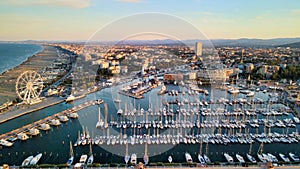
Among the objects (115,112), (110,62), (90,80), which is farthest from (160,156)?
(110,62)

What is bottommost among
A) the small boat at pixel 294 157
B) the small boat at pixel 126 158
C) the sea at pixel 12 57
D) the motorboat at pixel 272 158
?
the small boat at pixel 294 157

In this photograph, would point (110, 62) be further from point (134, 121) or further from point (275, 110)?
point (275, 110)

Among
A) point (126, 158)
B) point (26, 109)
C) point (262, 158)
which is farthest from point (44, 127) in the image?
point (262, 158)

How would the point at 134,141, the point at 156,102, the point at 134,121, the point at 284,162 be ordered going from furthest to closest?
the point at 156,102, the point at 134,121, the point at 134,141, the point at 284,162

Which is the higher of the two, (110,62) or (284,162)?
(110,62)

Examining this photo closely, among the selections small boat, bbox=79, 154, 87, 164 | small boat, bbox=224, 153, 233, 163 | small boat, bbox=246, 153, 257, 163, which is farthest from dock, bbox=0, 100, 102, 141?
small boat, bbox=246, 153, 257, 163

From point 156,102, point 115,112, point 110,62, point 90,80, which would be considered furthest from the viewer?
point 110,62

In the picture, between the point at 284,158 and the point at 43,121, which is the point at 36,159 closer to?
the point at 43,121

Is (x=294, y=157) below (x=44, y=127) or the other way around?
below

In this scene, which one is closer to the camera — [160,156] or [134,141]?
[160,156]

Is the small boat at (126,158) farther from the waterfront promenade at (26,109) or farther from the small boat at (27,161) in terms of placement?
the waterfront promenade at (26,109)

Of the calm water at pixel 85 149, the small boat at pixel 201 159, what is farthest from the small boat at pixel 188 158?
the small boat at pixel 201 159
